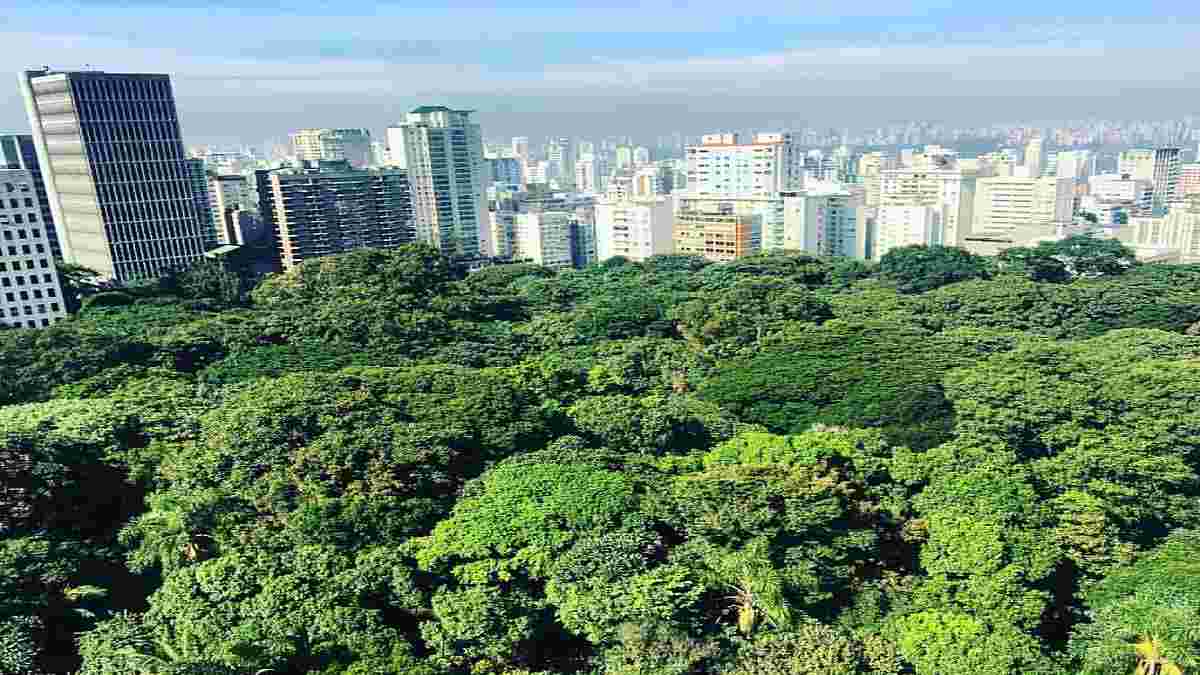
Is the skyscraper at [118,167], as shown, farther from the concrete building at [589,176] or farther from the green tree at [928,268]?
the concrete building at [589,176]

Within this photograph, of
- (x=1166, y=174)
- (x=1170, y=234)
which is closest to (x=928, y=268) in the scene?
(x=1170, y=234)

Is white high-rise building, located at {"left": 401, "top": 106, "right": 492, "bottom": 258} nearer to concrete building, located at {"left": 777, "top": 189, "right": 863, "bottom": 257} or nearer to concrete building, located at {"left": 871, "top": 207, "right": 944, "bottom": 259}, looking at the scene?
concrete building, located at {"left": 777, "top": 189, "right": 863, "bottom": 257}

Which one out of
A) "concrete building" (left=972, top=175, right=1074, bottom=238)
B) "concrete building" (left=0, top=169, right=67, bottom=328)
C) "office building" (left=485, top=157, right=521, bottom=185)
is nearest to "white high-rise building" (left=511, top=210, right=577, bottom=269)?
"concrete building" (left=972, top=175, right=1074, bottom=238)

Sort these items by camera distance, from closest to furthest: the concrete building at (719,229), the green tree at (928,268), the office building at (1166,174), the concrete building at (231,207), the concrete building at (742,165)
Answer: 1. the green tree at (928,268)
2. the concrete building at (719,229)
3. the concrete building at (231,207)
4. the concrete building at (742,165)
5. the office building at (1166,174)

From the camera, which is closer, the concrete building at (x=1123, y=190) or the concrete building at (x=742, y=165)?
the concrete building at (x=742, y=165)

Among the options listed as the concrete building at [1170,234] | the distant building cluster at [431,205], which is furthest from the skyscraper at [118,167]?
the concrete building at [1170,234]

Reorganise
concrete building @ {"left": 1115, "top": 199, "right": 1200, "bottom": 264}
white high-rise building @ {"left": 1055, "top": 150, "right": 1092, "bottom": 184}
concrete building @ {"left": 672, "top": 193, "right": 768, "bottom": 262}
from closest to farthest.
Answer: concrete building @ {"left": 1115, "top": 199, "right": 1200, "bottom": 264}
concrete building @ {"left": 672, "top": 193, "right": 768, "bottom": 262}
white high-rise building @ {"left": 1055, "top": 150, "right": 1092, "bottom": 184}
